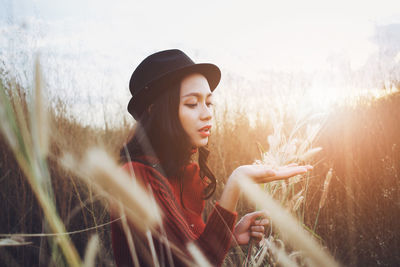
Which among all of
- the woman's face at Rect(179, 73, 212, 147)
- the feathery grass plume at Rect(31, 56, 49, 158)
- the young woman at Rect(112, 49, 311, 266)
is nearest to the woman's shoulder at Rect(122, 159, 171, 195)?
the young woman at Rect(112, 49, 311, 266)

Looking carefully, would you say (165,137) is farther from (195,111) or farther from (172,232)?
(172,232)

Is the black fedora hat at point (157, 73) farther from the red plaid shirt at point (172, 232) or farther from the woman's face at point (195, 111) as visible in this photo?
the red plaid shirt at point (172, 232)

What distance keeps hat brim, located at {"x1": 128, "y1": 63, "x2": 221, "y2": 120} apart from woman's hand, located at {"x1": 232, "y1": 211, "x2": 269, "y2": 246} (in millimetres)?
601

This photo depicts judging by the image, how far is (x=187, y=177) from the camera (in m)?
1.36

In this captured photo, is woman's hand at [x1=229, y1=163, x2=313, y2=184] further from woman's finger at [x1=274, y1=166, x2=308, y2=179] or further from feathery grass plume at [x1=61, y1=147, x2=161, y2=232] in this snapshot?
feathery grass plume at [x1=61, y1=147, x2=161, y2=232]

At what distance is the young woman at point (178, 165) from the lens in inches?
38.0

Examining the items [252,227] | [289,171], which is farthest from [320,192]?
[289,171]

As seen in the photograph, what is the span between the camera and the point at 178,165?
1216 mm

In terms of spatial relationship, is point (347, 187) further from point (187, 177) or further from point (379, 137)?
point (187, 177)

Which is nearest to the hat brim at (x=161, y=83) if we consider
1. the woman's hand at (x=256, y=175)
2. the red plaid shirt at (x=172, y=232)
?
the red plaid shirt at (x=172, y=232)

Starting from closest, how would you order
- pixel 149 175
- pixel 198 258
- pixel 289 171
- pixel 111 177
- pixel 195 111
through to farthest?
pixel 111 177, pixel 198 258, pixel 289 171, pixel 149 175, pixel 195 111

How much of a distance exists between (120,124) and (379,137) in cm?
277

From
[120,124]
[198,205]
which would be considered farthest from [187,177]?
[120,124]

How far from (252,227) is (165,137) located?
1.55 ft
